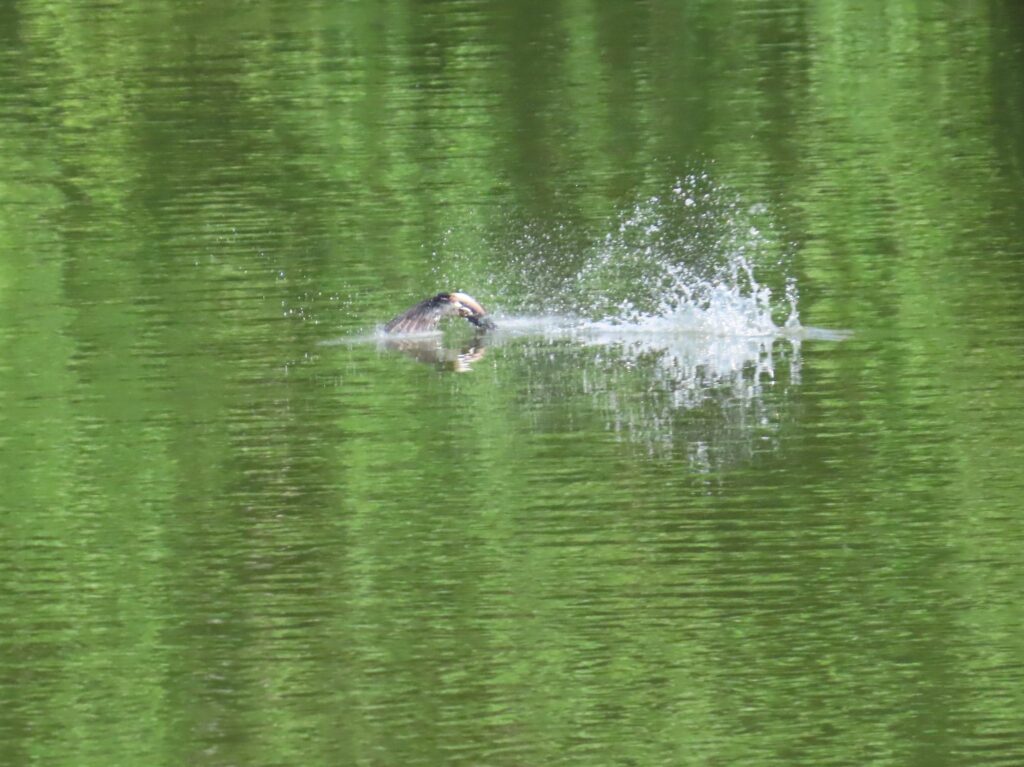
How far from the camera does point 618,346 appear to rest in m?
12.3

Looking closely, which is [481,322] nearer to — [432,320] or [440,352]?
[432,320]

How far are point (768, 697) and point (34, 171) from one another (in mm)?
11806

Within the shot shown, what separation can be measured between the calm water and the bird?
0.54 ft

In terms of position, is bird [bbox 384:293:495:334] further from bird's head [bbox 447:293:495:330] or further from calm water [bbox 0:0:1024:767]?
calm water [bbox 0:0:1024:767]

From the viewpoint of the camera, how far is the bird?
12.8 m

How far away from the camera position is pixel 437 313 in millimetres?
12797

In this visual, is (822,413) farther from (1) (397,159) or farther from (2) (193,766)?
(1) (397,159)

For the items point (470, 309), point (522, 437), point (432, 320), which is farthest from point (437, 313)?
point (522, 437)

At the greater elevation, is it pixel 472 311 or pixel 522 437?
pixel 472 311

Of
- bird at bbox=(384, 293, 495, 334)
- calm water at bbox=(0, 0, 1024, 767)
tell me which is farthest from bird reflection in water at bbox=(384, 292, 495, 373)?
calm water at bbox=(0, 0, 1024, 767)

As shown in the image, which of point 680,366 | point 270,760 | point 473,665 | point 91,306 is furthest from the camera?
point 91,306

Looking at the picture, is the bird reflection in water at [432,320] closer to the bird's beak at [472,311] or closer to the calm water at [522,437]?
the bird's beak at [472,311]

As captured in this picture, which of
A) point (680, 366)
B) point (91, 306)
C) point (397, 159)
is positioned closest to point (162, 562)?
point (680, 366)

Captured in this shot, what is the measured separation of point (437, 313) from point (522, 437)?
232 centimetres
